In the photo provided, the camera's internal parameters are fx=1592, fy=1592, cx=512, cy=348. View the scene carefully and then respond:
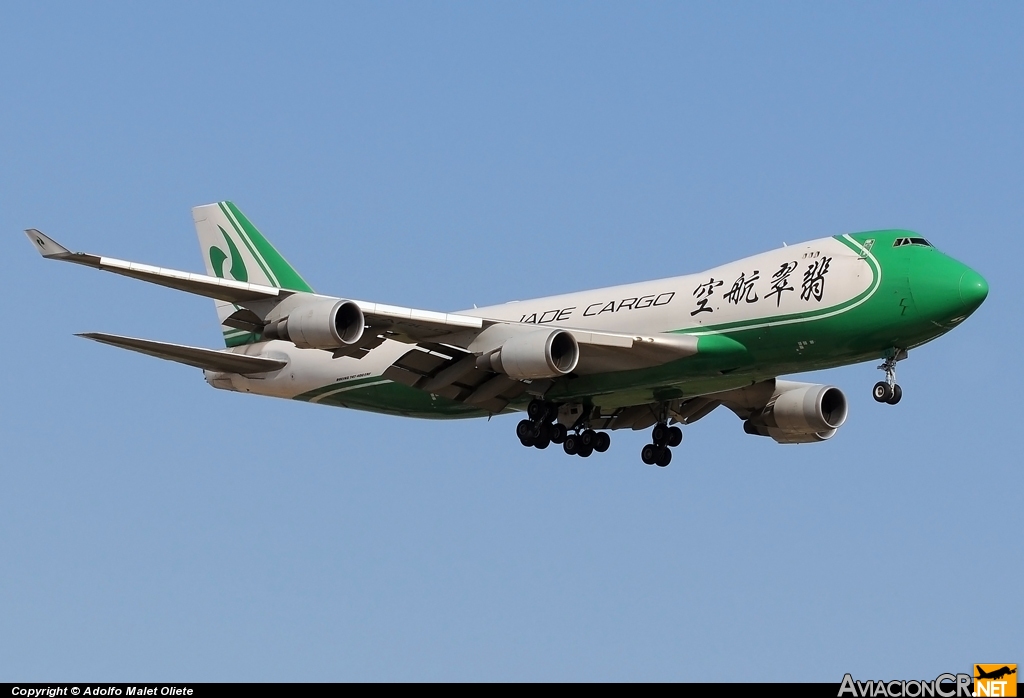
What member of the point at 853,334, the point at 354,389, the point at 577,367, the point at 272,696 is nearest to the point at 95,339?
the point at 354,389

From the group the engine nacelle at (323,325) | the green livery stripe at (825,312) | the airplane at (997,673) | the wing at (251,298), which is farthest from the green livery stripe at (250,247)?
the airplane at (997,673)

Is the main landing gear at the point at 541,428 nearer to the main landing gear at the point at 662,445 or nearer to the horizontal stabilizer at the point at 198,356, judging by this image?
the main landing gear at the point at 662,445

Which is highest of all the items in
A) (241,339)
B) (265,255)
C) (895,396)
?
(265,255)

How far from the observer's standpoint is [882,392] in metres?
38.2

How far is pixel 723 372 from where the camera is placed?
1578 inches

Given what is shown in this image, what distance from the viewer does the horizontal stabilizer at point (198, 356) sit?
41.3 meters

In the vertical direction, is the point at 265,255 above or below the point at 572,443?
above

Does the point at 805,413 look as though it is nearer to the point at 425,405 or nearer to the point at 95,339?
the point at 425,405

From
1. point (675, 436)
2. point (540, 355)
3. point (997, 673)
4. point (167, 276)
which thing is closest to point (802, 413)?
point (675, 436)

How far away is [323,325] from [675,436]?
12.5 meters

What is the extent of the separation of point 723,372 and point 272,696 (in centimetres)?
1671

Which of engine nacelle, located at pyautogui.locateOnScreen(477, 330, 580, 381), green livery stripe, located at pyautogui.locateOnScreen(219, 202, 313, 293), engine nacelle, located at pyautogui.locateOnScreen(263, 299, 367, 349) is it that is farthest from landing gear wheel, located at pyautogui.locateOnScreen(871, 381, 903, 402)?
green livery stripe, located at pyautogui.locateOnScreen(219, 202, 313, 293)

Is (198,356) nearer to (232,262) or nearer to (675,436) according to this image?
(232,262)

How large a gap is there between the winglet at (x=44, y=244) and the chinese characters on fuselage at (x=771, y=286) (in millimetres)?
15571
